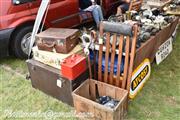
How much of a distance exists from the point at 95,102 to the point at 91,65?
57cm

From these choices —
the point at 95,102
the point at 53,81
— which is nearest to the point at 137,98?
the point at 95,102

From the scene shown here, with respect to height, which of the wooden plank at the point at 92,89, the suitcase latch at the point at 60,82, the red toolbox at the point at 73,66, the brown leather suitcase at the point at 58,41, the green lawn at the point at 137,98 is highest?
the brown leather suitcase at the point at 58,41

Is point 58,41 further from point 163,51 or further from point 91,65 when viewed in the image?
point 163,51

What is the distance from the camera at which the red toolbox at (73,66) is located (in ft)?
8.43

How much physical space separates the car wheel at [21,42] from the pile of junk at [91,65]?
2.77ft

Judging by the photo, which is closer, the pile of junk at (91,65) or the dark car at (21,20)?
the pile of junk at (91,65)

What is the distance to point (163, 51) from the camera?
3.57 metres

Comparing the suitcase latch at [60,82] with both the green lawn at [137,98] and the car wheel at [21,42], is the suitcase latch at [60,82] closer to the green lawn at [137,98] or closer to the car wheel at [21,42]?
the green lawn at [137,98]

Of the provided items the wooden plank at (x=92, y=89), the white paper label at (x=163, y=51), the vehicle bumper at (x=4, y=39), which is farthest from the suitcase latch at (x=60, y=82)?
the white paper label at (x=163, y=51)

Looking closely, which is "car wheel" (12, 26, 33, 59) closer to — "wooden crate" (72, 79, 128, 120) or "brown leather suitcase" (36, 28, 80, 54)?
"brown leather suitcase" (36, 28, 80, 54)

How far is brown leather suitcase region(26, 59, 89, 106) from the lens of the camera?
8.83 feet

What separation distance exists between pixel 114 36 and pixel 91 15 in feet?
7.38

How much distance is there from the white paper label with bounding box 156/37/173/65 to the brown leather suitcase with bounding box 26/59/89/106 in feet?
3.99

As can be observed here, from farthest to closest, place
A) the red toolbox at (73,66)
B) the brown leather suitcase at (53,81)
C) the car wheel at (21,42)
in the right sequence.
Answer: the car wheel at (21,42)
the brown leather suitcase at (53,81)
the red toolbox at (73,66)
